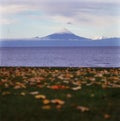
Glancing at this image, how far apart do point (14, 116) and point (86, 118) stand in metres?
1.51

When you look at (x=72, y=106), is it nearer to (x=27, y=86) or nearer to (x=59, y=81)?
(x=27, y=86)

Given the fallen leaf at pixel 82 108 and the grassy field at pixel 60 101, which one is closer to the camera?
the grassy field at pixel 60 101

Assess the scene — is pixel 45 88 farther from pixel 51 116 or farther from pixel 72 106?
pixel 51 116

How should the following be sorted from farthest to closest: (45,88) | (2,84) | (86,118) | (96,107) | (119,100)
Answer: (2,84) < (45,88) < (119,100) < (96,107) < (86,118)

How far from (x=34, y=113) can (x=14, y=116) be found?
1.57ft

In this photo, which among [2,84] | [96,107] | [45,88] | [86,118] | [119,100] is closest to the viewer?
[86,118]

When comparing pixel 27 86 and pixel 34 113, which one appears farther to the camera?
pixel 27 86

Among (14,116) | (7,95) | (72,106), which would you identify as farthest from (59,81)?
(14,116)

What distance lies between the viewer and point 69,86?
13.8 metres

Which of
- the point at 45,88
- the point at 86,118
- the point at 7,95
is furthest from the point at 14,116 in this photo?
the point at 45,88

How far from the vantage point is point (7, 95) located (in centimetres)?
1212

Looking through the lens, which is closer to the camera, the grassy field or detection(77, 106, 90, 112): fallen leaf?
the grassy field

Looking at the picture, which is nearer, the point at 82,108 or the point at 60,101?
the point at 82,108

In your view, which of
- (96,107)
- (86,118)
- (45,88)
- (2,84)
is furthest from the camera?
(2,84)
